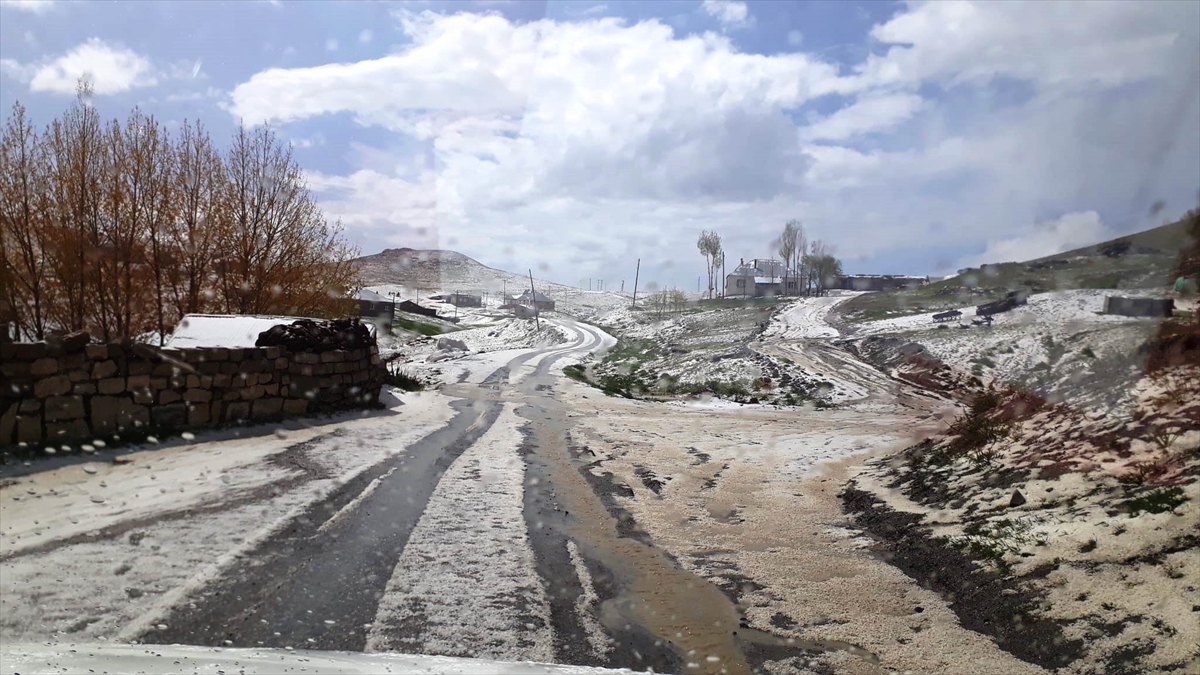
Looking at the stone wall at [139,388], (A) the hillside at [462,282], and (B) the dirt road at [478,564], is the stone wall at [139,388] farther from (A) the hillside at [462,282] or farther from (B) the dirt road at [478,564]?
(A) the hillside at [462,282]

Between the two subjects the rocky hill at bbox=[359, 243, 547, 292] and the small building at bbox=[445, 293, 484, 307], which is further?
the small building at bbox=[445, 293, 484, 307]

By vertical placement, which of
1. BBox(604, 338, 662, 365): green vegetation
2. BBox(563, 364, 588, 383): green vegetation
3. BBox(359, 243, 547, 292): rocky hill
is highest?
BBox(359, 243, 547, 292): rocky hill

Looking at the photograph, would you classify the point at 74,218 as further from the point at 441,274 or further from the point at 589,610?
the point at 441,274

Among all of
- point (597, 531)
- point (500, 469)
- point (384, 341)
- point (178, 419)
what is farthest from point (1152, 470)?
point (384, 341)

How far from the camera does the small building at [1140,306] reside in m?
10.0

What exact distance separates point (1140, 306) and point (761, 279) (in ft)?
298

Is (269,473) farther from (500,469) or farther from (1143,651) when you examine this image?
(1143,651)

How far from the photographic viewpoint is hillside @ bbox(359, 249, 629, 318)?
267 ft

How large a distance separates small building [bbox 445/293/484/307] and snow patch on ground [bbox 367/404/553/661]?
99337 mm

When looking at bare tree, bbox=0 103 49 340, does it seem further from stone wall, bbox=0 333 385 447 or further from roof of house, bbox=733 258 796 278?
roof of house, bbox=733 258 796 278

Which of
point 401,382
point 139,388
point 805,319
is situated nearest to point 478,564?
point 139,388

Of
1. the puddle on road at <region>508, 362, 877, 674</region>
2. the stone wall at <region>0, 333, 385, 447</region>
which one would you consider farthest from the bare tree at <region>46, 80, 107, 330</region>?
the puddle on road at <region>508, 362, 877, 674</region>

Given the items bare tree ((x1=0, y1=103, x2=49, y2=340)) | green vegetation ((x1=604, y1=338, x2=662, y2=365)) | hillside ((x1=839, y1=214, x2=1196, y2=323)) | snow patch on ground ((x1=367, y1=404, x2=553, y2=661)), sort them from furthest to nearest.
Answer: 1. green vegetation ((x1=604, y1=338, x2=662, y2=365))
2. bare tree ((x1=0, y1=103, x2=49, y2=340))
3. hillside ((x1=839, y1=214, x2=1196, y2=323))
4. snow patch on ground ((x1=367, y1=404, x2=553, y2=661))

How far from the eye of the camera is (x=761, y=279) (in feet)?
333
